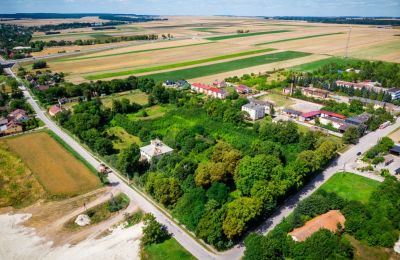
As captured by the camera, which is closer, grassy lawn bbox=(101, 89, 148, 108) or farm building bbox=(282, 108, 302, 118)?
farm building bbox=(282, 108, 302, 118)

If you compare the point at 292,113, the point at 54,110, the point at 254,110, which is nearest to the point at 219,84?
the point at 254,110

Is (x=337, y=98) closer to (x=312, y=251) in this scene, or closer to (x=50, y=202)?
(x=312, y=251)

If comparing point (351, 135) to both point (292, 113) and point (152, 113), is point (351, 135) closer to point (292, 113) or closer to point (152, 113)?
point (292, 113)

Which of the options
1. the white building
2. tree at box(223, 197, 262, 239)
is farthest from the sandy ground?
the white building

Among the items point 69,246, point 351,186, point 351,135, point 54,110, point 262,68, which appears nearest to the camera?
point 69,246

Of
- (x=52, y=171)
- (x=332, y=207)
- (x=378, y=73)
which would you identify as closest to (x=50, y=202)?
(x=52, y=171)

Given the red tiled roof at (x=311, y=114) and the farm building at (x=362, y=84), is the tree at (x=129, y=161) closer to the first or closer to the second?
the red tiled roof at (x=311, y=114)

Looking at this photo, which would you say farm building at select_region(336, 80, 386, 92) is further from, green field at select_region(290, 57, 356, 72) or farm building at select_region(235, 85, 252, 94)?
farm building at select_region(235, 85, 252, 94)
